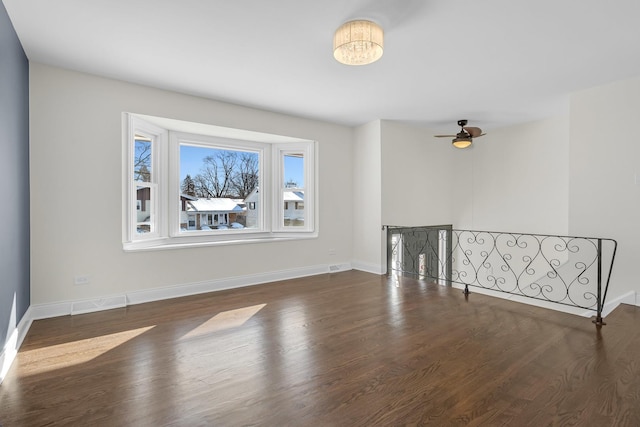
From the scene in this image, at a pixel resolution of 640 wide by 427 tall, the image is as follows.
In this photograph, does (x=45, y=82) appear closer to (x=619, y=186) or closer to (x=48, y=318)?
(x=48, y=318)

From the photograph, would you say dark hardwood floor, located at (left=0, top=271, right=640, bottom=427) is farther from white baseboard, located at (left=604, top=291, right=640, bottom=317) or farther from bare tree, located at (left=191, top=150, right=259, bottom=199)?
bare tree, located at (left=191, top=150, right=259, bottom=199)

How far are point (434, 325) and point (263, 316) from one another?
1.67 metres

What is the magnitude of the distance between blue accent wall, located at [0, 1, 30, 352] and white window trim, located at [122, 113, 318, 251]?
0.85 m

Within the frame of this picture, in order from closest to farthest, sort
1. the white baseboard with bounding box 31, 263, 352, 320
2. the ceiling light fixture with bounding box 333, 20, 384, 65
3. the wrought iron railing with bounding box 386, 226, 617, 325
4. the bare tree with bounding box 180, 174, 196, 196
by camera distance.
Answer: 1. the ceiling light fixture with bounding box 333, 20, 384, 65
2. the white baseboard with bounding box 31, 263, 352, 320
3. the wrought iron railing with bounding box 386, 226, 617, 325
4. the bare tree with bounding box 180, 174, 196, 196

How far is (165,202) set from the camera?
436 centimetres

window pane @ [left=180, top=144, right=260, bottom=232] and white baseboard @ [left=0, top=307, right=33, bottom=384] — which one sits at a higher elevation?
window pane @ [left=180, top=144, right=260, bottom=232]

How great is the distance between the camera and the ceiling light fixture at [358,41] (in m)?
2.38

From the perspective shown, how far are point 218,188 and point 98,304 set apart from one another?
2.18 metres

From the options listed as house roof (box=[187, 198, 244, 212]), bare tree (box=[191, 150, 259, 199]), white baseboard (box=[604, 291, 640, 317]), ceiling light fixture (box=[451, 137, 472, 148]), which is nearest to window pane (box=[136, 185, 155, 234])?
house roof (box=[187, 198, 244, 212])

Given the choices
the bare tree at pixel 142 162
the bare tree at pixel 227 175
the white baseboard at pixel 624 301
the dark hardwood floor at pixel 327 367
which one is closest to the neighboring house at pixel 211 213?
the bare tree at pixel 227 175

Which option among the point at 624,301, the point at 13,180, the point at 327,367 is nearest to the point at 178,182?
the point at 13,180

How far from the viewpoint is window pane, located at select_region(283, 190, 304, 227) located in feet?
17.8

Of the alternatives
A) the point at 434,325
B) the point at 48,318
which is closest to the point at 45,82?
the point at 48,318

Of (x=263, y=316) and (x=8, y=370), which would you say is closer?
(x=8, y=370)
